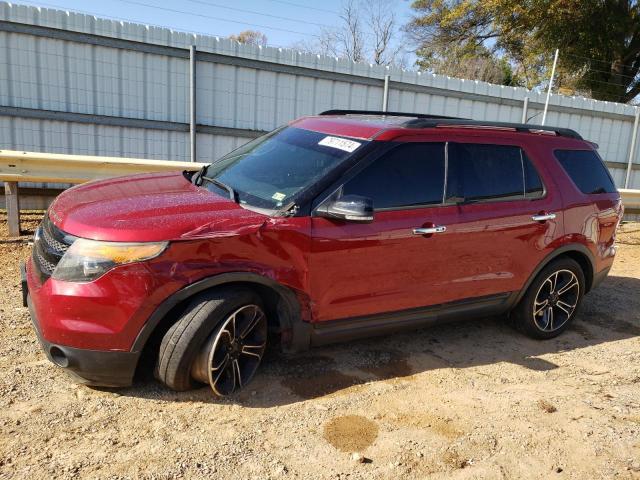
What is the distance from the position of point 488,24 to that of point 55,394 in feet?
84.0

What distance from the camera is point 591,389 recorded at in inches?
159

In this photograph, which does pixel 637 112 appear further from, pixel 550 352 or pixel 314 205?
pixel 314 205

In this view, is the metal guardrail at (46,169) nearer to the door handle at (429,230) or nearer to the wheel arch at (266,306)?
the wheel arch at (266,306)

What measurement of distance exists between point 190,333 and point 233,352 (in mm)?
359

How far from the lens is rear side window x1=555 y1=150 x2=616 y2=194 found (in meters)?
4.89

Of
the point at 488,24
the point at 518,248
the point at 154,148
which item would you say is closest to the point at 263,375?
the point at 518,248

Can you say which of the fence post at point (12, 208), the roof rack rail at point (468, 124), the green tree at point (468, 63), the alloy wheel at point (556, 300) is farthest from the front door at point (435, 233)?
the green tree at point (468, 63)

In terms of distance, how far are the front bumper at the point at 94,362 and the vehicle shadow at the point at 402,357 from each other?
24 centimetres

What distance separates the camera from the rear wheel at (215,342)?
3188mm

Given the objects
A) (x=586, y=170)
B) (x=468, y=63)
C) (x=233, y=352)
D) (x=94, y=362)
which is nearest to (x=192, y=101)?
(x=586, y=170)

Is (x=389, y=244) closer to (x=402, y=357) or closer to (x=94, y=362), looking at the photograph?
(x=402, y=357)

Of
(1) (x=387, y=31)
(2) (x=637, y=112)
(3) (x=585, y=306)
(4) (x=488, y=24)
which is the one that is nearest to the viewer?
(3) (x=585, y=306)

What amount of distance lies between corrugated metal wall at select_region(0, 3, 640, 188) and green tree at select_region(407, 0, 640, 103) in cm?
1364

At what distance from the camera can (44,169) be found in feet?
21.7
